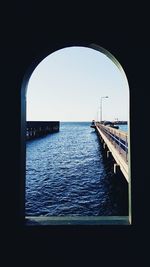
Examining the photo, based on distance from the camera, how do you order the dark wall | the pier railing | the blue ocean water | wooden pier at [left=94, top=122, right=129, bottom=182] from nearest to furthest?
the dark wall → wooden pier at [left=94, top=122, right=129, bottom=182] → the pier railing → the blue ocean water

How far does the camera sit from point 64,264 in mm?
2703

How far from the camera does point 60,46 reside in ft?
9.52

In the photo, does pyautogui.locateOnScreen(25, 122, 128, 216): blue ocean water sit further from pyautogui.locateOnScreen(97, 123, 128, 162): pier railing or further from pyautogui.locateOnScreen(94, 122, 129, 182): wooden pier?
pyautogui.locateOnScreen(97, 123, 128, 162): pier railing

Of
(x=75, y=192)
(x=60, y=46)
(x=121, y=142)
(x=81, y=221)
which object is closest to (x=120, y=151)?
(x=121, y=142)

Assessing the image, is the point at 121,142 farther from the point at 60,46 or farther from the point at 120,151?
the point at 60,46

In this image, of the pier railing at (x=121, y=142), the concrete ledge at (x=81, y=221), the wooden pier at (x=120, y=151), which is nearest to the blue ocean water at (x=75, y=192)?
the wooden pier at (x=120, y=151)

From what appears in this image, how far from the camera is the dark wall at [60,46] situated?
273 centimetres

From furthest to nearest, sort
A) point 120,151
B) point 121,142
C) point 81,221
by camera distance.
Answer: point 120,151 → point 121,142 → point 81,221

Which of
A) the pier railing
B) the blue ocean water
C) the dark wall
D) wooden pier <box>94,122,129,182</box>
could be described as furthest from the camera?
the blue ocean water

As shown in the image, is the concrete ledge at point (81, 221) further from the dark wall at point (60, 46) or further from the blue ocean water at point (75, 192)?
the blue ocean water at point (75, 192)

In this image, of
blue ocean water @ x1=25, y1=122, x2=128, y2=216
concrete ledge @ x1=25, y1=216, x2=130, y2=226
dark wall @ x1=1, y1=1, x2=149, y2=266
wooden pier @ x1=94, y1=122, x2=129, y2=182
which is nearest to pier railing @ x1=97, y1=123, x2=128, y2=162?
wooden pier @ x1=94, y1=122, x2=129, y2=182

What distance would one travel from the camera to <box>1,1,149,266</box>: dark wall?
2729 millimetres
